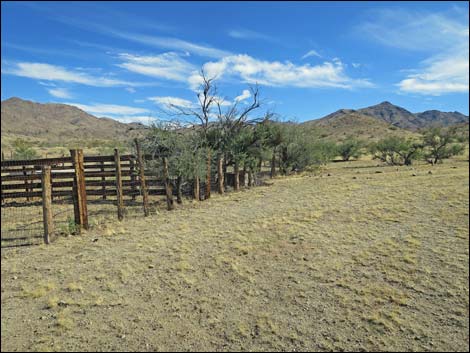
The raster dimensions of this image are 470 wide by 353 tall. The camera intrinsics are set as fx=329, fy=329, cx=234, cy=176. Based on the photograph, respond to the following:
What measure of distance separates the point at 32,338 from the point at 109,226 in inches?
199

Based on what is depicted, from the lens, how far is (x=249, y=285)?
5820 millimetres

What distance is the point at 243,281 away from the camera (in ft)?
19.6

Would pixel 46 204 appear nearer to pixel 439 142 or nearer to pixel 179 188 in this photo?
pixel 179 188

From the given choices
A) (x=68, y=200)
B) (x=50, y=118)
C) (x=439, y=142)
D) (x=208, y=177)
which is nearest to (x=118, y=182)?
(x=68, y=200)

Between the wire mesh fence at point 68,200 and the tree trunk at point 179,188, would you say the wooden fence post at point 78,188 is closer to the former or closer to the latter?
the wire mesh fence at point 68,200

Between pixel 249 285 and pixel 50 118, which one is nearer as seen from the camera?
pixel 249 285

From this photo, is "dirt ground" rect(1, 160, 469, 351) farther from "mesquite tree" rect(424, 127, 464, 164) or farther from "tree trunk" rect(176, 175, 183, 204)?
"mesquite tree" rect(424, 127, 464, 164)

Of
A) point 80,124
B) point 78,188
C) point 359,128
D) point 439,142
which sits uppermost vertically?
point 80,124

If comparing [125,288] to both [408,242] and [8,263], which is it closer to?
[8,263]

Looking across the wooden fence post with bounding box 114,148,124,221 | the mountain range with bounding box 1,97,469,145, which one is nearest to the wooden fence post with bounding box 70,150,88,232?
the wooden fence post with bounding box 114,148,124,221

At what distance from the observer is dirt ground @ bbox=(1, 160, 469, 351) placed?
4.42 metres

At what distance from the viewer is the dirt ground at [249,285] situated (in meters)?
4.42

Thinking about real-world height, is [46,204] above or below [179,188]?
above

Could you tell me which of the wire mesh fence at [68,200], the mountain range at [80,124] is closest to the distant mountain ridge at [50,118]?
the mountain range at [80,124]
